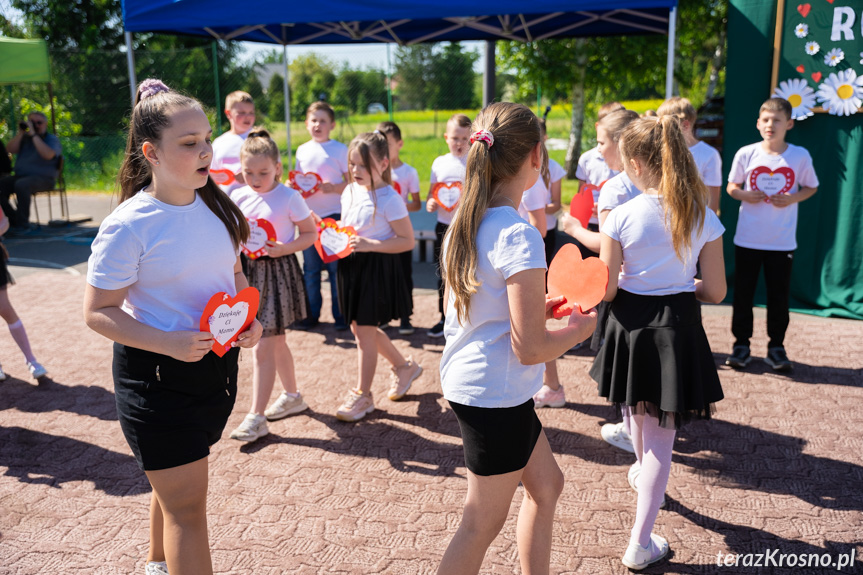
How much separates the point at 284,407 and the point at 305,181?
7.05 ft

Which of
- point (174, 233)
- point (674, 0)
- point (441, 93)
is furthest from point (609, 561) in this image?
point (441, 93)

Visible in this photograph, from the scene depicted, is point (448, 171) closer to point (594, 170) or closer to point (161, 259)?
point (594, 170)

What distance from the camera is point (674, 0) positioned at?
5191 millimetres

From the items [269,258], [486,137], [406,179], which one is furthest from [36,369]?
[486,137]

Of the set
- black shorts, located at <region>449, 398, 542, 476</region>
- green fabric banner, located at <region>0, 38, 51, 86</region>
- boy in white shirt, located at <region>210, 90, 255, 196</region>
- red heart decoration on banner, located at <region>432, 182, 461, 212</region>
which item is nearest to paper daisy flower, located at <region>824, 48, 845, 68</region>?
red heart decoration on banner, located at <region>432, 182, 461, 212</region>

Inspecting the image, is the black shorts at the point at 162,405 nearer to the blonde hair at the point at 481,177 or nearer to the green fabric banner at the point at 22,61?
the blonde hair at the point at 481,177

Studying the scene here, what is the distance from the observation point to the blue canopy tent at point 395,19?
551 centimetres

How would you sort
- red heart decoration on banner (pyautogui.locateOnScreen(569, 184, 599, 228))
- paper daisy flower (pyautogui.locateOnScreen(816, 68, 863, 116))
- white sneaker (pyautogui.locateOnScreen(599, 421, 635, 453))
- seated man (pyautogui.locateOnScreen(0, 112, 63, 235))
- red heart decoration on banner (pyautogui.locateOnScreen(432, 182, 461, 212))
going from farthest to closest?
seated man (pyautogui.locateOnScreen(0, 112, 63, 235))
paper daisy flower (pyautogui.locateOnScreen(816, 68, 863, 116))
red heart decoration on banner (pyautogui.locateOnScreen(432, 182, 461, 212))
white sneaker (pyautogui.locateOnScreen(599, 421, 635, 453))
red heart decoration on banner (pyautogui.locateOnScreen(569, 184, 599, 228))

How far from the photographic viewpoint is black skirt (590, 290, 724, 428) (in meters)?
2.73

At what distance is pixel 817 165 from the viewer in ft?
19.9

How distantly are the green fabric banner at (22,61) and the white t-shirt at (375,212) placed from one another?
28.2 feet

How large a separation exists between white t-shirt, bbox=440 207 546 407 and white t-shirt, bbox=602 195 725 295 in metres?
0.84

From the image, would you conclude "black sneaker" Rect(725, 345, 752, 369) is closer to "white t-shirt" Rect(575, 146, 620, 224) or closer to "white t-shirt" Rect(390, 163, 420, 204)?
"white t-shirt" Rect(575, 146, 620, 224)

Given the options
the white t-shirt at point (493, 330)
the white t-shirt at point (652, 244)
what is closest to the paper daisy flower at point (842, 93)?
the white t-shirt at point (652, 244)
